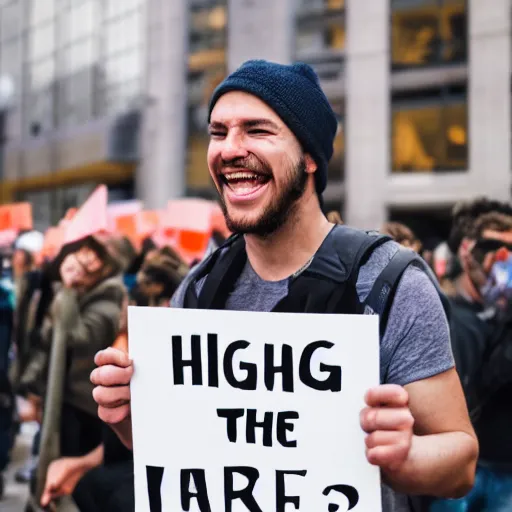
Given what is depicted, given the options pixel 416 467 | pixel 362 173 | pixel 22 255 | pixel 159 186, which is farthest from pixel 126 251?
pixel 159 186

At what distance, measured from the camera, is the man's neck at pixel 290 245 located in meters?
1.85

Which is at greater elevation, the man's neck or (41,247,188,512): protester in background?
the man's neck

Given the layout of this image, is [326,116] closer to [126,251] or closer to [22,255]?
[126,251]

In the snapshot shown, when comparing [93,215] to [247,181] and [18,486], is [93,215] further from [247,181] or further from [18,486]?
[18,486]

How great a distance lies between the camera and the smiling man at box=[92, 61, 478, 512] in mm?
1591

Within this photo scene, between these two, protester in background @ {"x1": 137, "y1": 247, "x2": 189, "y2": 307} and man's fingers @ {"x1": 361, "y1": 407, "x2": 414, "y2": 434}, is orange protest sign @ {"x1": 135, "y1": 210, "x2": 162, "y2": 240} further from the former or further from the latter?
man's fingers @ {"x1": 361, "y1": 407, "x2": 414, "y2": 434}

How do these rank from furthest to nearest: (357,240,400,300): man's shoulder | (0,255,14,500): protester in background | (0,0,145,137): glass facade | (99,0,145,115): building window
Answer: (0,0,145,137): glass facade
(99,0,145,115): building window
(0,255,14,500): protester in background
(357,240,400,300): man's shoulder

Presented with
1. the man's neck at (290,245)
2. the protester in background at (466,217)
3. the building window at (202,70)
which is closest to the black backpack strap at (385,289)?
the man's neck at (290,245)

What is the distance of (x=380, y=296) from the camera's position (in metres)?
1.66

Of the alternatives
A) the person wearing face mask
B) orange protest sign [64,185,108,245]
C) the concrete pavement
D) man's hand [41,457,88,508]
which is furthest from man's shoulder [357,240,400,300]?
the concrete pavement

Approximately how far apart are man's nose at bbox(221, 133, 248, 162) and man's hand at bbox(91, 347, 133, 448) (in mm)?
473

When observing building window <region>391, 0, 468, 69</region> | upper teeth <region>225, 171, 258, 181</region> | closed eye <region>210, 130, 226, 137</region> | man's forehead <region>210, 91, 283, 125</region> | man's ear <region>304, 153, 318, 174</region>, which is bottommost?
upper teeth <region>225, 171, 258, 181</region>

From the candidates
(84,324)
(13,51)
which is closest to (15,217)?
(84,324)

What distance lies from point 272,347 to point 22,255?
684cm
